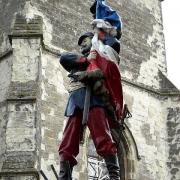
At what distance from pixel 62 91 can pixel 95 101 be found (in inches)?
346

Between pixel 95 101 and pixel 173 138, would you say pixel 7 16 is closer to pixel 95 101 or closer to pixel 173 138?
pixel 173 138

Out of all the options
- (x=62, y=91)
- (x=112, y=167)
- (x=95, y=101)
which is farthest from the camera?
(x=62, y=91)

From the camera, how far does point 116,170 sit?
3.55 metres

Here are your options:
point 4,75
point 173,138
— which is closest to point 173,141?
point 173,138

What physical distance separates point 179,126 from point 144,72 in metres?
1.91

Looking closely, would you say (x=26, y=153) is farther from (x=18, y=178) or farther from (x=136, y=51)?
(x=136, y=51)

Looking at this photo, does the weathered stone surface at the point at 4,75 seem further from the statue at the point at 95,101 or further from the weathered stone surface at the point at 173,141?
the statue at the point at 95,101

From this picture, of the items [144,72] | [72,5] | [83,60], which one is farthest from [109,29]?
[144,72]

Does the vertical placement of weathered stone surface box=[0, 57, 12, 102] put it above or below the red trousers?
above

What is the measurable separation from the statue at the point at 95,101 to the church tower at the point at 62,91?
19.0 feet

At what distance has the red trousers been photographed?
3557 mm

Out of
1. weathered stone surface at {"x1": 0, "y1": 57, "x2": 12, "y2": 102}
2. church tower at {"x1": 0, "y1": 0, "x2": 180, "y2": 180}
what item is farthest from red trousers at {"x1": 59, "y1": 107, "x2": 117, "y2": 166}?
weathered stone surface at {"x1": 0, "y1": 57, "x2": 12, "y2": 102}

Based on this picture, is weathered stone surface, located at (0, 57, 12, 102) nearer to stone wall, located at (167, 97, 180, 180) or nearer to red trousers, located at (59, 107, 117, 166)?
stone wall, located at (167, 97, 180, 180)

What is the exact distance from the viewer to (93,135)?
11.8ft
